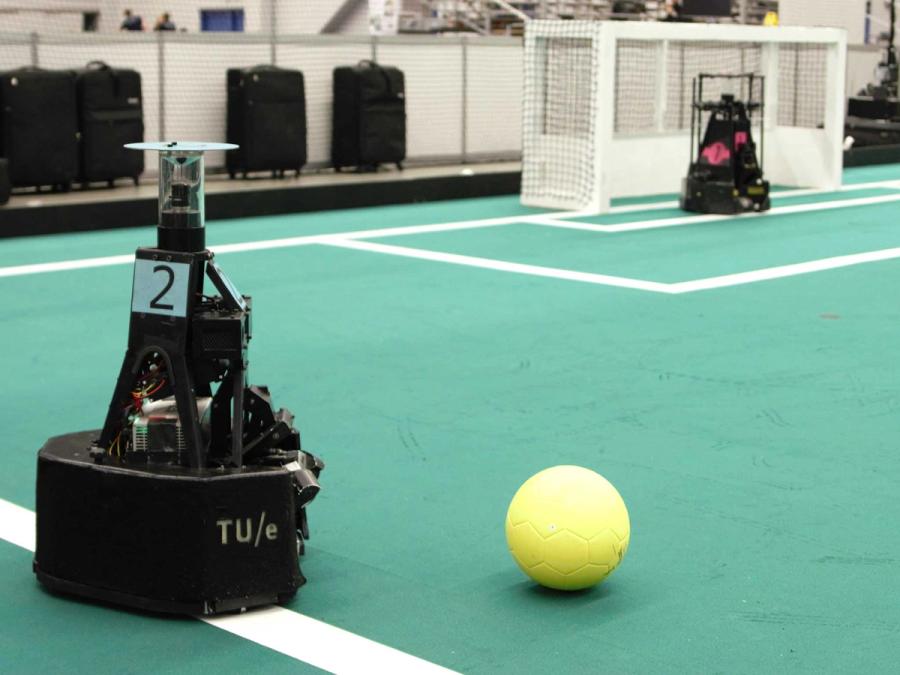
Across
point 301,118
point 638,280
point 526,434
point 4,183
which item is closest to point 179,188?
point 526,434

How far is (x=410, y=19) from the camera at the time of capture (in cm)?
2484

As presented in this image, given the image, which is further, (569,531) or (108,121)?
(108,121)

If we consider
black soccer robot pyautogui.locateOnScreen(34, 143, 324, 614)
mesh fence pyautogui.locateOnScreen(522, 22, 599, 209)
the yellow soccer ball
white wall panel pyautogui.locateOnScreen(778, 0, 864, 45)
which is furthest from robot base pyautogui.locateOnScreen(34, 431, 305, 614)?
white wall panel pyautogui.locateOnScreen(778, 0, 864, 45)

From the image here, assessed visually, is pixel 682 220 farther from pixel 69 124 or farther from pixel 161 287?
pixel 161 287

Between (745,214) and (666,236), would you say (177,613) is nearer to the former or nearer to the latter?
(666,236)

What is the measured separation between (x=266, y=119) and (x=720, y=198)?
4.85m

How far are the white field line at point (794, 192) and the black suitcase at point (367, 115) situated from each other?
297cm

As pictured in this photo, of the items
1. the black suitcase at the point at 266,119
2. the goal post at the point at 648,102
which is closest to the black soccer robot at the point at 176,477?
the goal post at the point at 648,102

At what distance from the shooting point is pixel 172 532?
3.71 meters

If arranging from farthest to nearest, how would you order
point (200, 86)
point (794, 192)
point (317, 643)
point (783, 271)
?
point (794, 192) → point (200, 86) → point (783, 271) → point (317, 643)

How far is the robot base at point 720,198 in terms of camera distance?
44.2ft

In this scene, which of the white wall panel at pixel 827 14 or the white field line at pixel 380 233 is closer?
the white field line at pixel 380 233

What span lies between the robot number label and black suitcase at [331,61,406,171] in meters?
11.9

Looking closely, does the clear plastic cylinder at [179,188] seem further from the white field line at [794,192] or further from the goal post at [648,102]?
the white field line at [794,192]
